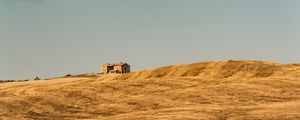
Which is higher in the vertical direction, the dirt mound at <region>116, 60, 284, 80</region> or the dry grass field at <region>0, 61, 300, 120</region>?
the dirt mound at <region>116, 60, 284, 80</region>

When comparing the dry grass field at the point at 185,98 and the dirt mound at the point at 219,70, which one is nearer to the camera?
the dry grass field at the point at 185,98

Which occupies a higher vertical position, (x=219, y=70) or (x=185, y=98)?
(x=219, y=70)

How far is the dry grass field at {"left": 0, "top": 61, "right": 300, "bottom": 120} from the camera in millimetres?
22734

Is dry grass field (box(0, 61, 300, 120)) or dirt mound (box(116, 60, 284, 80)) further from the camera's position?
dirt mound (box(116, 60, 284, 80))

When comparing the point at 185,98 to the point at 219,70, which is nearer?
the point at 185,98

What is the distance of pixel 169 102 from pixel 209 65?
438 inches

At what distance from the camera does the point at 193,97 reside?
90.3 ft

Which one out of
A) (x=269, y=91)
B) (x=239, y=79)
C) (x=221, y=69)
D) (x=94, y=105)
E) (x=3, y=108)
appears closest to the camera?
(x=3, y=108)

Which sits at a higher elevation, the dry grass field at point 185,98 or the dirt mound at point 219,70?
the dirt mound at point 219,70

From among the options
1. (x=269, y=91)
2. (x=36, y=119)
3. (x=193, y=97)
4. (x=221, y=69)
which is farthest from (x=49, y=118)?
(x=221, y=69)

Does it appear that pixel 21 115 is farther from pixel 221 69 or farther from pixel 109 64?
pixel 109 64

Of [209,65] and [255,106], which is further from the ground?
[209,65]

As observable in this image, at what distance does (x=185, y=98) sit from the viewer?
27.3 m

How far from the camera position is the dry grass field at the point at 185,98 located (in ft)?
74.6
